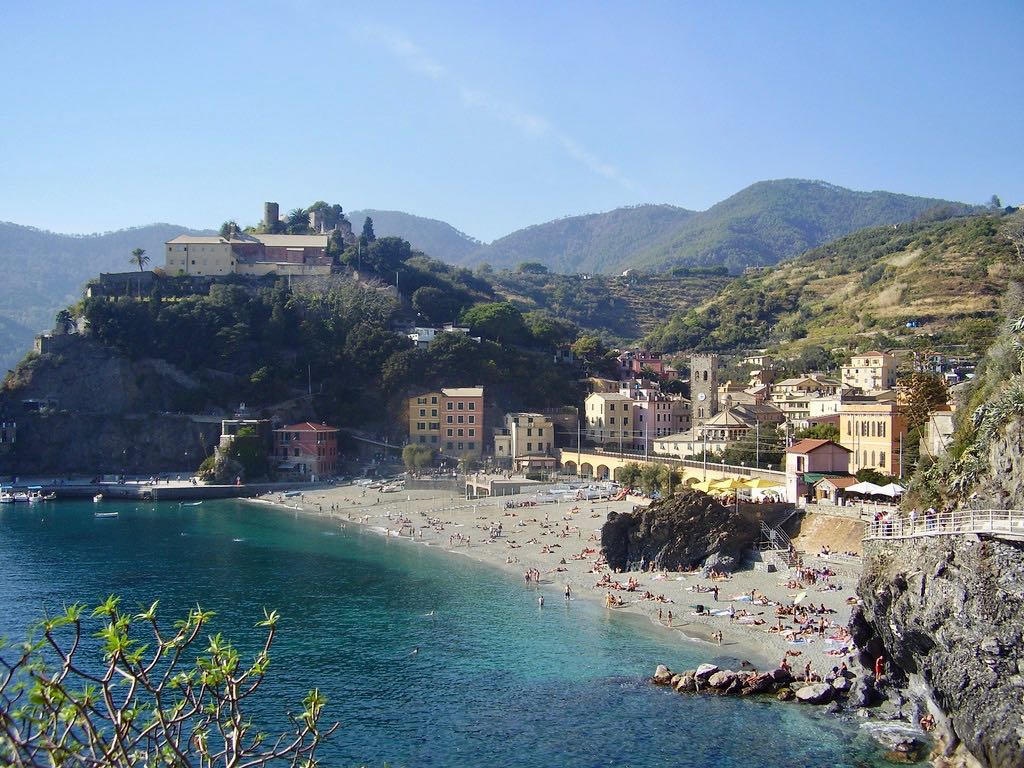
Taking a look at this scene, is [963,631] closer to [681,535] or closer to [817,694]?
[817,694]

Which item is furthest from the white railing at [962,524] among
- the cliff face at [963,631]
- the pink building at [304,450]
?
the pink building at [304,450]

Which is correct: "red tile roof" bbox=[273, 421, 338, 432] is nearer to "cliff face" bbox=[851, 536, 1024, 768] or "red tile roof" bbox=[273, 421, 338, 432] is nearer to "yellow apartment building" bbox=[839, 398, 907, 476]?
"yellow apartment building" bbox=[839, 398, 907, 476]

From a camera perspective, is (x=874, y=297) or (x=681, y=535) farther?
(x=874, y=297)

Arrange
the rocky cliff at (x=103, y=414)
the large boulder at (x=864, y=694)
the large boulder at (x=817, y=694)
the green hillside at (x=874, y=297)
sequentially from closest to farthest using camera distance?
1. the large boulder at (x=864, y=694)
2. the large boulder at (x=817, y=694)
3. the rocky cliff at (x=103, y=414)
4. the green hillside at (x=874, y=297)

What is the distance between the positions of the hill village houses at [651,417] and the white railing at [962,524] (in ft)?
99.4

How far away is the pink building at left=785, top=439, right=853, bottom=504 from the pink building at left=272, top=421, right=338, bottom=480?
40.4 metres

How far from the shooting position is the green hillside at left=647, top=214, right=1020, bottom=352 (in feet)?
290

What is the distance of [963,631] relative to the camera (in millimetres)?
18359

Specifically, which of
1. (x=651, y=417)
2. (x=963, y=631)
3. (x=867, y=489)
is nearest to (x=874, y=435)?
(x=867, y=489)

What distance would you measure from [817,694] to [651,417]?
4769cm

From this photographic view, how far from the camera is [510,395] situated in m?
81.2

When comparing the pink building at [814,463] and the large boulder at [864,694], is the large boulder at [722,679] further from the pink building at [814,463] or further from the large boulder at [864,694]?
the pink building at [814,463]

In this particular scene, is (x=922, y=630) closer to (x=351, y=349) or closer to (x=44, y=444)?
(x=351, y=349)

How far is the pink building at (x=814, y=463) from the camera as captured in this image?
136 ft
